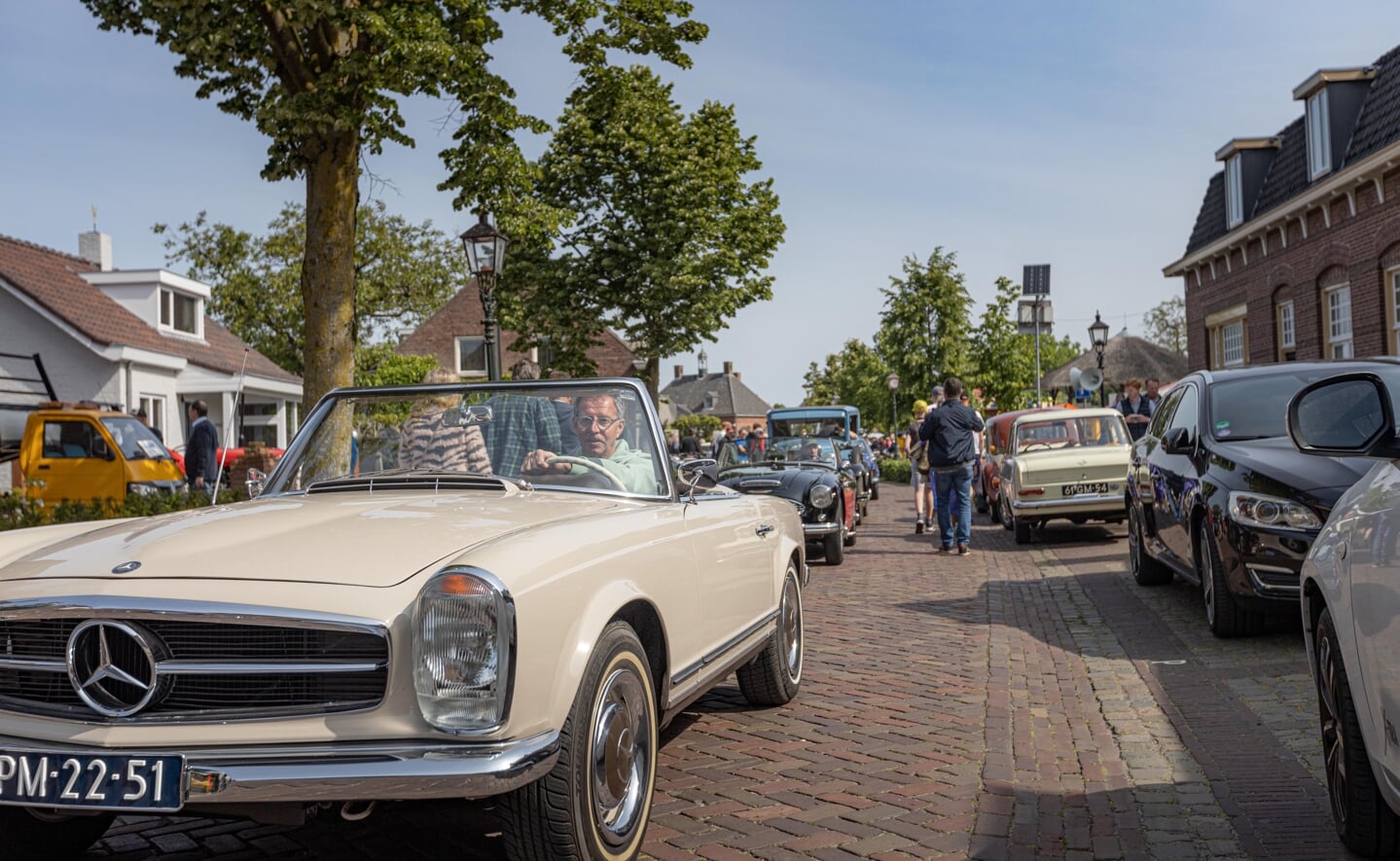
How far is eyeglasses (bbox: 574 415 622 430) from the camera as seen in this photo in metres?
4.68

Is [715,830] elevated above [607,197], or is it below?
below

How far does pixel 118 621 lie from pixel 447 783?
0.94 meters

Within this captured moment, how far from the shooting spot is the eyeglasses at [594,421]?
4676mm

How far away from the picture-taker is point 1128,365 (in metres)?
41.8

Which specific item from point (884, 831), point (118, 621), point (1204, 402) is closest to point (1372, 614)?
point (884, 831)

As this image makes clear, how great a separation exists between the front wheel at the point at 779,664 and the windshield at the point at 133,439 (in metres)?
13.8

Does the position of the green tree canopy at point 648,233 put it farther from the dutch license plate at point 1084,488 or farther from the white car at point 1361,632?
the white car at point 1361,632

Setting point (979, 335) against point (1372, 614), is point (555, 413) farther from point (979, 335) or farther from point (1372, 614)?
point (979, 335)

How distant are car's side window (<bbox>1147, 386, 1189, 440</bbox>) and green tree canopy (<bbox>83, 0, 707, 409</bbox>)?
7524mm

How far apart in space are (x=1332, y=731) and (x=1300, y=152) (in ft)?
82.6

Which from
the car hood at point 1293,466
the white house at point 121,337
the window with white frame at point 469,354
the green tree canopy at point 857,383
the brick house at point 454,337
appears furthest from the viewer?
the green tree canopy at point 857,383

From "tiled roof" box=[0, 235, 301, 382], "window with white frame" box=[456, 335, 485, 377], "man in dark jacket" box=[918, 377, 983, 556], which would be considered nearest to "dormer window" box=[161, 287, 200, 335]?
"tiled roof" box=[0, 235, 301, 382]

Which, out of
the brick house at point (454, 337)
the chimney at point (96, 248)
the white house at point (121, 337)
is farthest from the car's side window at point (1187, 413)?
the brick house at point (454, 337)

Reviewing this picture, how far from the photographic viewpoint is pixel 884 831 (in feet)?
13.5
